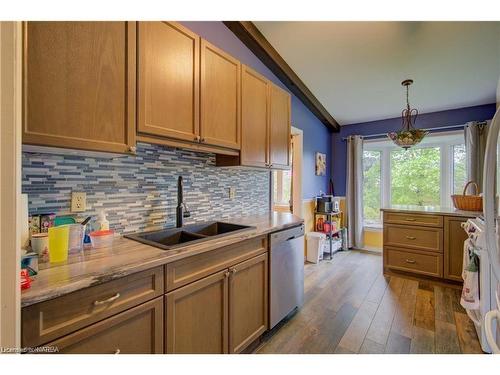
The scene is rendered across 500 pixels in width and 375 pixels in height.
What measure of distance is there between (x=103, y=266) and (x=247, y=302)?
95cm

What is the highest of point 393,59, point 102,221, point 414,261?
point 393,59

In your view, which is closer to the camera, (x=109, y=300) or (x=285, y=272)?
(x=109, y=300)

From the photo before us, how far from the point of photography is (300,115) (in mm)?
3445

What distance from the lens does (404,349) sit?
1633mm

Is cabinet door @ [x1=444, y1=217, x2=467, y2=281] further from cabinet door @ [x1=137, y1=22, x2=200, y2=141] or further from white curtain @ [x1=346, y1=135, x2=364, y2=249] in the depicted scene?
cabinet door @ [x1=137, y1=22, x2=200, y2=141]

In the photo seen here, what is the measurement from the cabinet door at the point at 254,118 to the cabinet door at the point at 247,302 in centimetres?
80

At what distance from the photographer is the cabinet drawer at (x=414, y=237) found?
2693 millimetres

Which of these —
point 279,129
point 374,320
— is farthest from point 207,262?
point 374,320

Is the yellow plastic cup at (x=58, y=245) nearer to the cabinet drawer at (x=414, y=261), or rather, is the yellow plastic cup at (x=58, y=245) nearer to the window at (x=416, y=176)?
the cabinet drawer at (x=414, y=261)

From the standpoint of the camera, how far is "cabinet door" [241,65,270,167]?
184 cm

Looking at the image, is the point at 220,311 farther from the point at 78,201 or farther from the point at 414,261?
the point at 414,261

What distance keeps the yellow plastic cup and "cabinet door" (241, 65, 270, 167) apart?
120 centimetres
